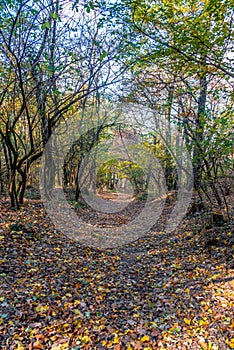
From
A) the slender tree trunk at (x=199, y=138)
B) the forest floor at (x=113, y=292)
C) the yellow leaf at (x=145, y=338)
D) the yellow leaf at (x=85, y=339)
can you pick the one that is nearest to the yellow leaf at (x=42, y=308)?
the forest floor at (x=113, y=292)

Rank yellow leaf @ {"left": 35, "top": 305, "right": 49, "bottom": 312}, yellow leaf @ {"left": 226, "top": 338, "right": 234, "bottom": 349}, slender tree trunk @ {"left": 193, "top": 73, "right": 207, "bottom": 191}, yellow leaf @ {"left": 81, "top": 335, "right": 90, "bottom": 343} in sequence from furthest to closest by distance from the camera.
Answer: slender tree trunk @ {"left": 193, "top": 73, "right": 207, "bottom": 191}, yellow leaf @ {"left": 35, "top": 305, "right": 49, "bottom": 312}, yellow leaf @ {"left": 81, "top": 335, "right": 90, "bottom": 343}, yellow leaf @ {"left": 226, "top": 338, "right": 234, "bottom": 349}

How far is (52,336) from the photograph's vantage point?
3012 millimetres

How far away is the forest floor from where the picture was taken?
9.81 ft

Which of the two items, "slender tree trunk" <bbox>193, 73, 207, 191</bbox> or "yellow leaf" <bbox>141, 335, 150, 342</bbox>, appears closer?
"yellow leaf" <bbox>141, 335, 150, 342</bbox>

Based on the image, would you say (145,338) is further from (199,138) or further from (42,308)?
(199,138)

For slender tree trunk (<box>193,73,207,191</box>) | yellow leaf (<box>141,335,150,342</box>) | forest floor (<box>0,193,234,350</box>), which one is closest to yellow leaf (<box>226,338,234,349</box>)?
forest floor (<box>0,193,234,350</box>)

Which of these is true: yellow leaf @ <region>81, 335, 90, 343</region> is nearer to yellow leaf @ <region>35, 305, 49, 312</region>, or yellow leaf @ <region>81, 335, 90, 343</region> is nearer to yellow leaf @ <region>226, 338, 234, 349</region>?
yellow leaf @ <region>35, 305, 49, 312</region>

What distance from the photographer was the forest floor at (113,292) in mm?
2990

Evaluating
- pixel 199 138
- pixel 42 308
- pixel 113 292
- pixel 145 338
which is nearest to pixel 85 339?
pixel 145 338

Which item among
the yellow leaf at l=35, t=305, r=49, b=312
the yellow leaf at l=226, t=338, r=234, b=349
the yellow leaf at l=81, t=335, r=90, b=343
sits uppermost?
the yellow leaf at l=35, t=305, r=49, b=312

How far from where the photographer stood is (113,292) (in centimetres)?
422

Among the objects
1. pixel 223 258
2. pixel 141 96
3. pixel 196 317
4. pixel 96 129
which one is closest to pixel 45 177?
pixel 96 129

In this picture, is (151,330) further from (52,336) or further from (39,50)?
(39,50)

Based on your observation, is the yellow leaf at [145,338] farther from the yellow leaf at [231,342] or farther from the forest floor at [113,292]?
the yellow leaf at [231,342]
